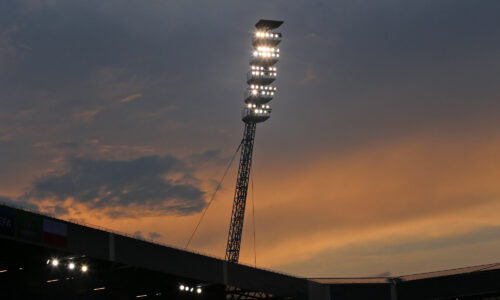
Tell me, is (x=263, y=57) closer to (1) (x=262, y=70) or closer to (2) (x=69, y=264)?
(1) (x=262, y=70)

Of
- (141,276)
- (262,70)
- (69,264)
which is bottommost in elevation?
(141,276)

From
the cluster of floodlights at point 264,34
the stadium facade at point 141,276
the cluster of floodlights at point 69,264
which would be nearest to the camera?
the stadium facade at point 141,276

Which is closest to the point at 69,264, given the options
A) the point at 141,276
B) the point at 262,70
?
the point at 141,276

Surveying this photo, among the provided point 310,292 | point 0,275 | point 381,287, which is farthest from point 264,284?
point 0,275

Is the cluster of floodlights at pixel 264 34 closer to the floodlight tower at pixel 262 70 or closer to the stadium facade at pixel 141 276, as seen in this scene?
the floodlight tower at pixel 262 70

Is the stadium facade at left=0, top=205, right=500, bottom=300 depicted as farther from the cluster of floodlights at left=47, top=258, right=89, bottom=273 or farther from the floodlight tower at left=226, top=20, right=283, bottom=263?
the floodlight tower at left=226, top=20, right=283, bottom=263

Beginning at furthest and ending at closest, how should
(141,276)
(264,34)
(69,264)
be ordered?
(264,34) → (141,276) → (69,264)

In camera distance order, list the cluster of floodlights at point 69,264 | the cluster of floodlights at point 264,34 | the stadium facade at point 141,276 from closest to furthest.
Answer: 1. the stadium facade at point 141,276
2. the cluster of floodlights at point 69,264
3. the cluster of floodlights at point 264,34

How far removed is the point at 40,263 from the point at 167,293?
17.2m

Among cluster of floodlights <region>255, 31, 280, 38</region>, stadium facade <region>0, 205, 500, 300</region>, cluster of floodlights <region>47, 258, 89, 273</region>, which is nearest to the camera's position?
stadium facade <region>0, 205, 500, 300</region>

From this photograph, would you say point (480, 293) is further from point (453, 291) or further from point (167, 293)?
point (167, 293)

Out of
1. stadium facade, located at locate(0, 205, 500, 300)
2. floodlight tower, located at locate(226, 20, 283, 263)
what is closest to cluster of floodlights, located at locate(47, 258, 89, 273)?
stadium facade, located at locate(0, 205, 500, 300)

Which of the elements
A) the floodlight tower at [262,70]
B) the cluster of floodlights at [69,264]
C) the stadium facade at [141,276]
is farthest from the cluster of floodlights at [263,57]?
the cluster of floodlights at [69,264]

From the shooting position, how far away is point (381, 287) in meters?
82.7
